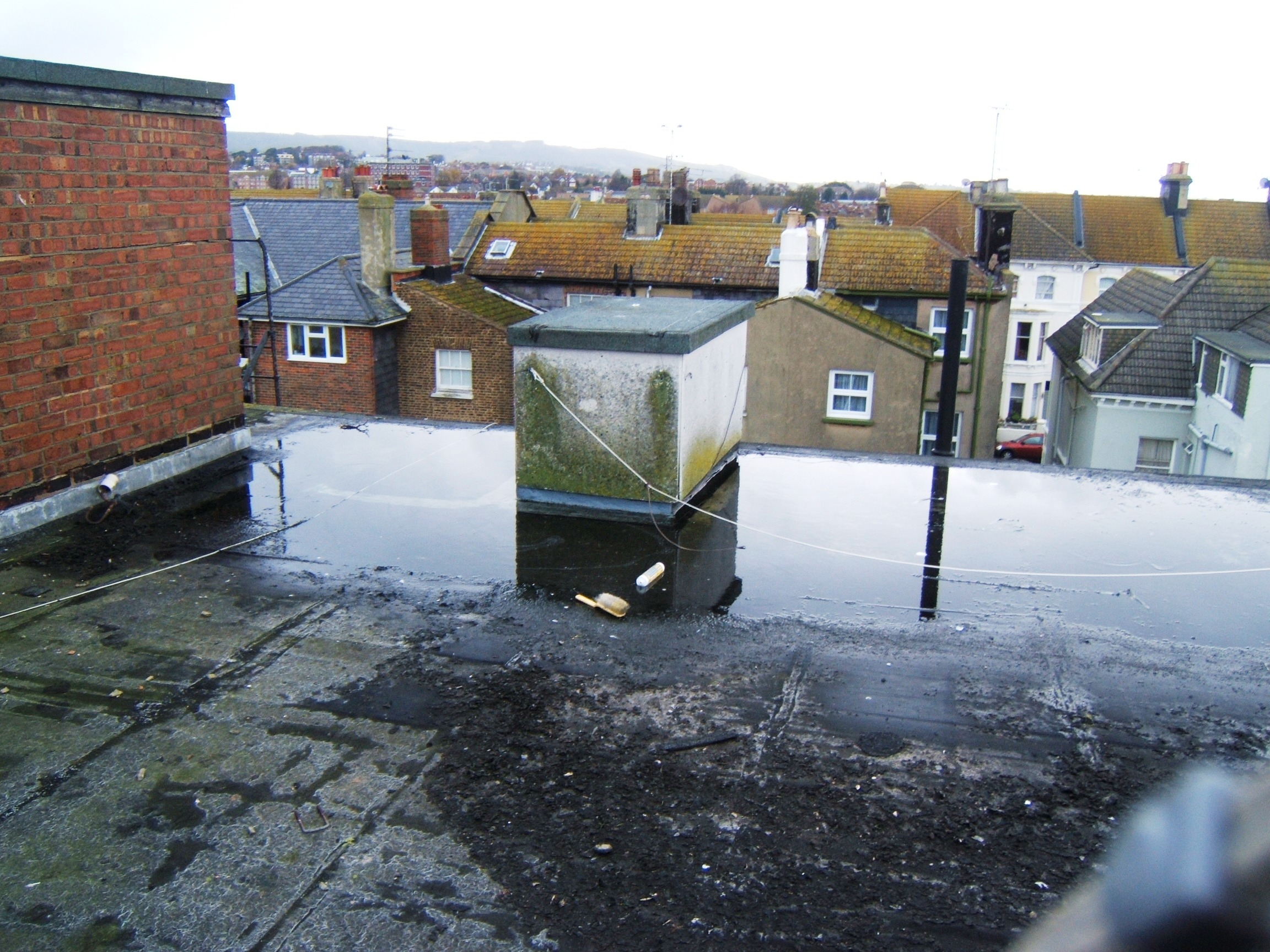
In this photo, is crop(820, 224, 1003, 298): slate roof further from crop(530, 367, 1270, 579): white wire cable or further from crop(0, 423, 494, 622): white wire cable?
crop(530, 367, 1270, 579): white wire cable

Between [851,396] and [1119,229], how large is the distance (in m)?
38.0

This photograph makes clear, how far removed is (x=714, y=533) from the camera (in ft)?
26.6

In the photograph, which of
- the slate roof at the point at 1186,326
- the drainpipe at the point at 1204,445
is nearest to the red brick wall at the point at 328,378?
the slate roof at the point at 1186,326

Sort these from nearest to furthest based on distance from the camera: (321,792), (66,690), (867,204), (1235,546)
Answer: (321,792) < (66,690) < (1235,546) < (867,204)

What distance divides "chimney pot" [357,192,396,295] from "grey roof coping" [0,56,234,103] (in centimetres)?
1909

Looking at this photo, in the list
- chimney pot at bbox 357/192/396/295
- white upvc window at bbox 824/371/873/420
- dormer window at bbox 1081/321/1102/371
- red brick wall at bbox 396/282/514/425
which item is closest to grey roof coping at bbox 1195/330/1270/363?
dormer window at bbox 1081/321/1102/371

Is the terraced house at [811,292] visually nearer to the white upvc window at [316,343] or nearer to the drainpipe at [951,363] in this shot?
the white upvc window at [316,343]

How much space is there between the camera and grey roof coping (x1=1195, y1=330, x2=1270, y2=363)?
22875mm

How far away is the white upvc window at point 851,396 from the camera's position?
25609 mm

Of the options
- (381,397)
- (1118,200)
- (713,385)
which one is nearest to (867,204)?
(1118,200)

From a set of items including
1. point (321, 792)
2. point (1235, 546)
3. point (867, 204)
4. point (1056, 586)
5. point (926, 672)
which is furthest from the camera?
point (867, 204)

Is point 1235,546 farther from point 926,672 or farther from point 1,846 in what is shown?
point 1,846

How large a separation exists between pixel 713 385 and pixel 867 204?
321 ft

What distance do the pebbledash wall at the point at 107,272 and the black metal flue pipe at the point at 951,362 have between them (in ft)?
24.8
